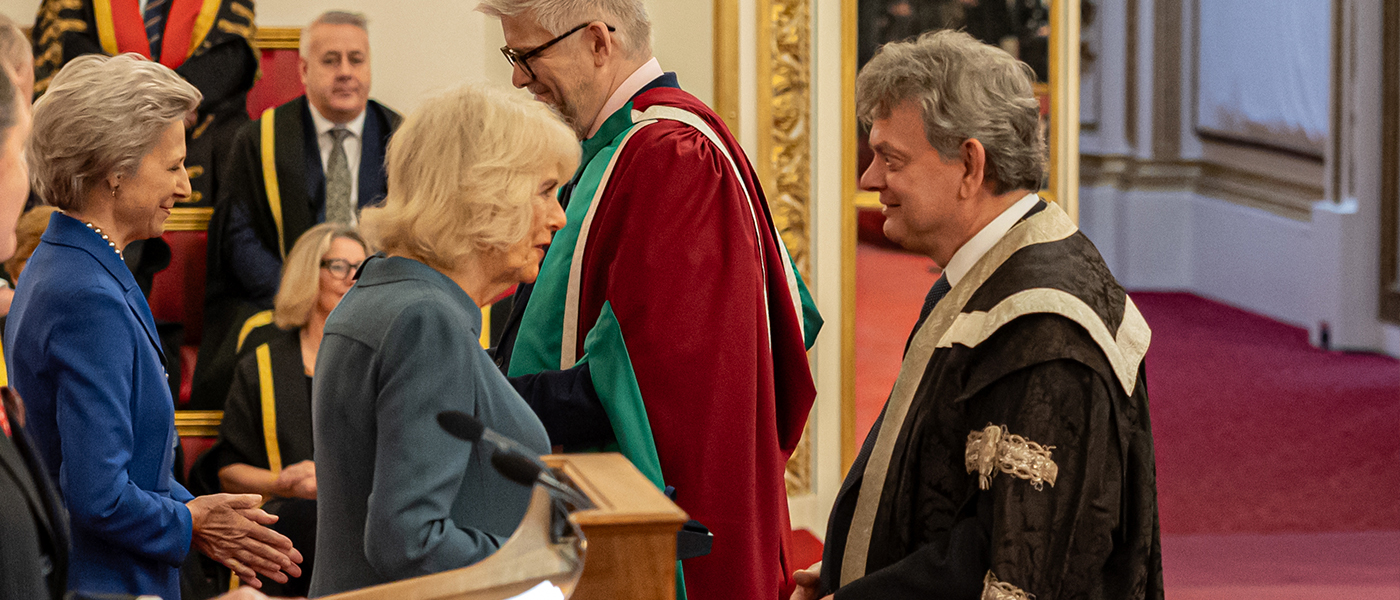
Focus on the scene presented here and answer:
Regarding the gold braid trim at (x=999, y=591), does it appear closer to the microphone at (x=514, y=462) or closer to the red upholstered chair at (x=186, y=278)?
the microphone at (x=514, y=462)

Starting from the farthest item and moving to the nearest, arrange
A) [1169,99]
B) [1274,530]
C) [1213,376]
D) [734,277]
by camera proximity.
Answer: [1169,99]
[1213,376]
[1274,530]
[734,277]

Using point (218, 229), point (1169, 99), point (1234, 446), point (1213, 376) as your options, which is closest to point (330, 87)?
point (218, 229)

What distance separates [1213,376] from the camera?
7.79 meters

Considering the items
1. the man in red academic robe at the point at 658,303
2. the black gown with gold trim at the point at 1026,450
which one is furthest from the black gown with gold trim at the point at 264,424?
the black gown with gold trim at the point at 1026,450

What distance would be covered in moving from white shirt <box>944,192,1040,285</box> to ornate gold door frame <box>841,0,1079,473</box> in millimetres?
2774

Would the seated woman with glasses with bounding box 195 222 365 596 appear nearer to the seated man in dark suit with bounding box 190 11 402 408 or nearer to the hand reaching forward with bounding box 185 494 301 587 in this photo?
the seated man in dark suit with bounding box 190 11 402 408

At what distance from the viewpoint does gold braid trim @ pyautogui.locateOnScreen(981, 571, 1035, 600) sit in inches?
59.7

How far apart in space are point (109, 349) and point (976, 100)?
3.81ft

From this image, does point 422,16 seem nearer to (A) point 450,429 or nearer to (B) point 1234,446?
(A) point 450,429

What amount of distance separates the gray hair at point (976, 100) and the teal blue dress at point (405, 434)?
608 millimetres

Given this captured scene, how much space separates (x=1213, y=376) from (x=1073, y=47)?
3861mm

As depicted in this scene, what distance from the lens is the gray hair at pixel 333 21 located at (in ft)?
13.3

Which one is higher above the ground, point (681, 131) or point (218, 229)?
point (681, 131)

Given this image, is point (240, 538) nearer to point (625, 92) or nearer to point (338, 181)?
point (625, 92)
